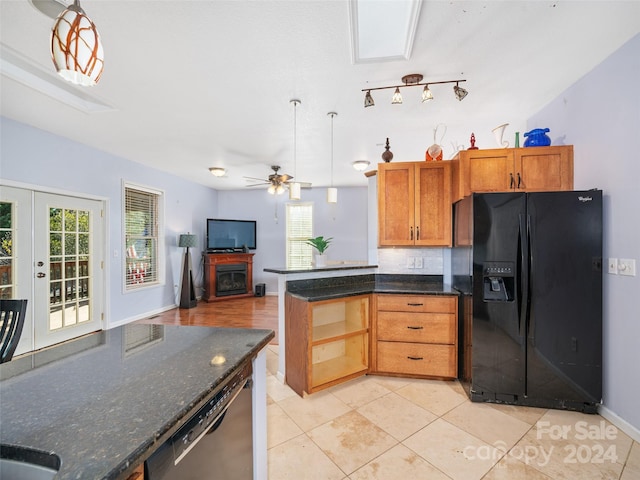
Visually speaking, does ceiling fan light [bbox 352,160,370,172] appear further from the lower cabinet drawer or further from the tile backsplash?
the lower cabinet drawer

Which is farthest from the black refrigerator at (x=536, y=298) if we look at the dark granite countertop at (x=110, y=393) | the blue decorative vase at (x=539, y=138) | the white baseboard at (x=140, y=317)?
the white baseboard at (x=140, y=317)

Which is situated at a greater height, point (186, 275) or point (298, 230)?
point (298, 230)

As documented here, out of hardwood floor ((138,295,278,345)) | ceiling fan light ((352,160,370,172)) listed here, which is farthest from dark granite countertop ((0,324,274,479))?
ceiling fan light ((352,160,370,172))

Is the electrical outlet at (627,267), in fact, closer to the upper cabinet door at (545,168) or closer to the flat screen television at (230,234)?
the upper cabinet door at (545,168)

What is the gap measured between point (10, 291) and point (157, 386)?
3.71 metres

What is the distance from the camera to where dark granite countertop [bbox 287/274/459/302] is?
2473 mm

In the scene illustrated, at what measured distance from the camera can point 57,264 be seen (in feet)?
11.4

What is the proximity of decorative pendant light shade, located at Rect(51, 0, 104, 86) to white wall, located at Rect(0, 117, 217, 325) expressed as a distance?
3.28 metres

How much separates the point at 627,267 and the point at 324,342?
7.24ft

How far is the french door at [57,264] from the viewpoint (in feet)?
10.3

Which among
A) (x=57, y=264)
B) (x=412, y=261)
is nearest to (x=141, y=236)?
(x=57, y=264)

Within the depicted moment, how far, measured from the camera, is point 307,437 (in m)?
1.85

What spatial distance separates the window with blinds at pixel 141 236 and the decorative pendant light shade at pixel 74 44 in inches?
165

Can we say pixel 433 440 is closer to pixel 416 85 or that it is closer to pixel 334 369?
pixel 334 369
